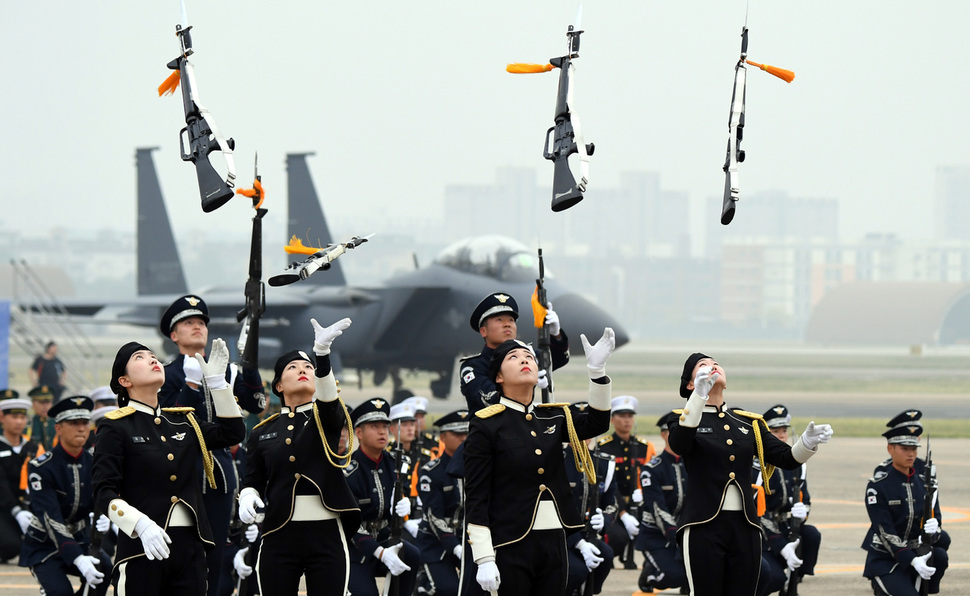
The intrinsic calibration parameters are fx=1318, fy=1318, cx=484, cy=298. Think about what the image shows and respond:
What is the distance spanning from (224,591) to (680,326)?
4870 inches

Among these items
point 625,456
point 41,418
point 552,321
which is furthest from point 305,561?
point 41,418

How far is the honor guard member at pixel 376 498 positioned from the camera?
30.0ft

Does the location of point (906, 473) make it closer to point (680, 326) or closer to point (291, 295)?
point (291, 295)

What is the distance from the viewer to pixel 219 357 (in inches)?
266

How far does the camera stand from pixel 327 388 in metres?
6.82

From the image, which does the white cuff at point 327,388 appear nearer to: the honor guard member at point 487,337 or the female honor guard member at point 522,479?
the female honor guard member at point 522,479

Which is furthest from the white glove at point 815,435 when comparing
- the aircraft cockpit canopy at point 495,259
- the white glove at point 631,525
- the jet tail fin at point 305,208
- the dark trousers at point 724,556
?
the jet tail fin at point 305,208

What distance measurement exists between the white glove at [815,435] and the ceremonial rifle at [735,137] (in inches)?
49.8

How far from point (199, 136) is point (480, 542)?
10.2 ft

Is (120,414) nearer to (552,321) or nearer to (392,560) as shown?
(552,321)

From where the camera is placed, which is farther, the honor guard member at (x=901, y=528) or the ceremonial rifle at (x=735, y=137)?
the honor guard member at (x=901, y=528)

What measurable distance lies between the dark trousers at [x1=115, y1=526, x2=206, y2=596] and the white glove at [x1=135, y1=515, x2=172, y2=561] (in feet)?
1.26

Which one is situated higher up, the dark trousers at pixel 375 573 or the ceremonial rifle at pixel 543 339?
the ceremonial rifle at pixel 543 339

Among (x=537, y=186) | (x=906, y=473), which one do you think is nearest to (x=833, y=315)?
(x=537, y=186)
